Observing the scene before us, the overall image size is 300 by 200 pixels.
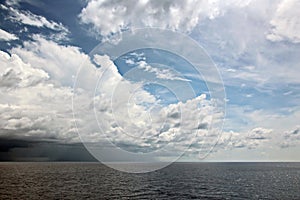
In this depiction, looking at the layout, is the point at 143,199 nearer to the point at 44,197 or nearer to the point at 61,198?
the point at 61,198

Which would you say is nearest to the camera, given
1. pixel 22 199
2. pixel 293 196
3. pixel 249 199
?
pixel 22 199

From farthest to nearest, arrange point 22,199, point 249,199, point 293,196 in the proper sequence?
point 293,196 → point 249,199 → point 22,199

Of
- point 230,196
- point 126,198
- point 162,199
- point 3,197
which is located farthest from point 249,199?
point 3,197

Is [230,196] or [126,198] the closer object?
[126,198]

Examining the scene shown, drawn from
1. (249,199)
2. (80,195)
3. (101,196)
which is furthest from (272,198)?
(80,195)

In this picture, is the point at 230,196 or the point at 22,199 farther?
the point at 230,196

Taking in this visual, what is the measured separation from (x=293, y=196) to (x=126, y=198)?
68184 mm

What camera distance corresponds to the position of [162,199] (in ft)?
314

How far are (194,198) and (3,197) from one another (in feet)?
228

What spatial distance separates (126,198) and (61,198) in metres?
23.0

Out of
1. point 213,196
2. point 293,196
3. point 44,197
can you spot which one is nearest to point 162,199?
point 213,196

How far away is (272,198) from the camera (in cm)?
10388

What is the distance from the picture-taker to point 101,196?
100938 mm

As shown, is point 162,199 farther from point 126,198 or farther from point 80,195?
point 80,195
